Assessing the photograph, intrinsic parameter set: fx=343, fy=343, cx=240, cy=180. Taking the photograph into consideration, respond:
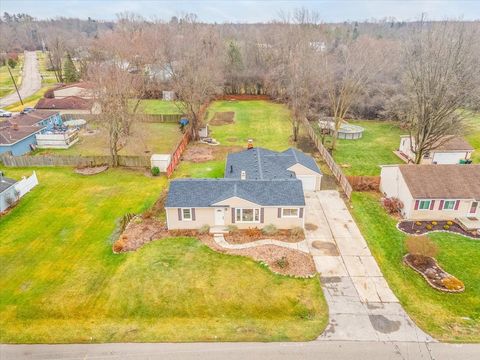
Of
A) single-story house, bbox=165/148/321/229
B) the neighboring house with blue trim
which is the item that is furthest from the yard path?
the neighboring house with blue trim

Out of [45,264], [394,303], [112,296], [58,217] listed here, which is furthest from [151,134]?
[394,303]

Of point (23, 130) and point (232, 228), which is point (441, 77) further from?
point (23, 130)

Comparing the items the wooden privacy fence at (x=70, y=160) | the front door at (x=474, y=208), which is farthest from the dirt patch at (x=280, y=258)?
the wooden privacy fence at (x=70, y=160)

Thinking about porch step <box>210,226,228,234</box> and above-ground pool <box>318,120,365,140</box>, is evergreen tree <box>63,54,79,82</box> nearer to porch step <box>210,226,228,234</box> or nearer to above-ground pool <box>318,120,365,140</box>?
above-ground pool <box>318,120,365,140</box>

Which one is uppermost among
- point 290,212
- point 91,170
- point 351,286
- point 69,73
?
point 69,73

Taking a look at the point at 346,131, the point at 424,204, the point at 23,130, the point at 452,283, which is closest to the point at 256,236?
the point at 452,283

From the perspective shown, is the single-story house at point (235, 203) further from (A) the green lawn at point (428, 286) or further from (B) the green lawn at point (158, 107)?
(B) the green lawn at point (158, 107)
